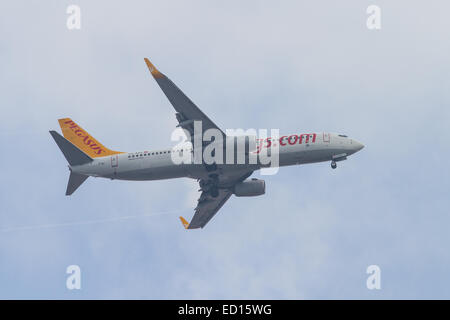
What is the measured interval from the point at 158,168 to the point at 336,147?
18.5 metres

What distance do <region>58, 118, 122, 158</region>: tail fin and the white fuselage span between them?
163 centimetres

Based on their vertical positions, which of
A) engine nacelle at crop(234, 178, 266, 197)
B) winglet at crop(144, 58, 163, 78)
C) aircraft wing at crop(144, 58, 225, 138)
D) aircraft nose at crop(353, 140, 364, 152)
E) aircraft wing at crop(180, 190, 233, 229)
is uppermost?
winglet at crop(144, 58, 163, 78)

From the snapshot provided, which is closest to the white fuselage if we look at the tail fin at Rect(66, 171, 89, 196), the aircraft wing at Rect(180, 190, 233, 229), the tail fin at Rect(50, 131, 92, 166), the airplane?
the airplane

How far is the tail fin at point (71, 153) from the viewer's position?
268 feet

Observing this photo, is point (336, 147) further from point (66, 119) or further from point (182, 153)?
point (66, 119)

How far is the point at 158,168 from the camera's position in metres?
83.2

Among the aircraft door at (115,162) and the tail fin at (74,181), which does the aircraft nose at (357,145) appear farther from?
the tail fin at (74,181)

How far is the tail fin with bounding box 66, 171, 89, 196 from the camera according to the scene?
83.6 m

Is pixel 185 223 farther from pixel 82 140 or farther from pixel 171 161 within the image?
pixel 82 140

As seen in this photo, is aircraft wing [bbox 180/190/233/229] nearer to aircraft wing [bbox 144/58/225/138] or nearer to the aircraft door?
the aircraft door

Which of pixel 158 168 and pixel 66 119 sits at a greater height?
pixel 66 119

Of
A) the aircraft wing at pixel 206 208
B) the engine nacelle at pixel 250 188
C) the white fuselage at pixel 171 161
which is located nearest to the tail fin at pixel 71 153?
the white fuselage at pixel 171 161

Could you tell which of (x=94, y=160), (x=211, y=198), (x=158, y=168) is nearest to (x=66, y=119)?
(x=94, y=160)

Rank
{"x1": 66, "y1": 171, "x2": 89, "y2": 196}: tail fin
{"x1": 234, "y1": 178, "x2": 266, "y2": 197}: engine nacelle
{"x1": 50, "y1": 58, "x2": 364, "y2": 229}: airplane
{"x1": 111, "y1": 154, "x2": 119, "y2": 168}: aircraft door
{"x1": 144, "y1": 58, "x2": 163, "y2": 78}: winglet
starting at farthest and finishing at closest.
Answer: {"x1": 234, "y1": 178, "x2": 266, "y2": 197}: engine nacelle → {"x1": 111, "y1": 154, "x2": 119, "y2": 168}: aircraft door → {"x1": 66, "y1": 171, "x2": 89, "y2": 196}: tail fin → {"x1": 50, "y1": 58, "x2": 364, "y2": 229}: airplane → {"x1": 144, "y1": 58, "x2": 163, "y2": 78}: winglet
